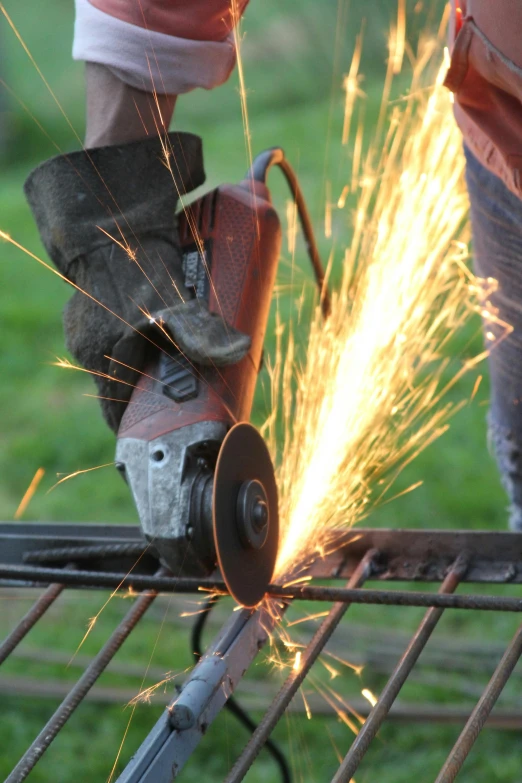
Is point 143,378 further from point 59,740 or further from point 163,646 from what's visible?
point 163,646

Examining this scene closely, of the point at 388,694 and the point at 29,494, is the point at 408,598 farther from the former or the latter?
the point at 29,494

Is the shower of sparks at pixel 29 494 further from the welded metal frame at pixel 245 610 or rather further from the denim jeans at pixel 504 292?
the denim jeans at pixel 504 292

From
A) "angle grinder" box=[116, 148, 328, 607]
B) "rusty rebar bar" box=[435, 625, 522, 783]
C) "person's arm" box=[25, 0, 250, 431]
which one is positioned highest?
"person's arm" box=[25, 0, 250, 431]

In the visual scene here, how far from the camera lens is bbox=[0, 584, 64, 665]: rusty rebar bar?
156 cm

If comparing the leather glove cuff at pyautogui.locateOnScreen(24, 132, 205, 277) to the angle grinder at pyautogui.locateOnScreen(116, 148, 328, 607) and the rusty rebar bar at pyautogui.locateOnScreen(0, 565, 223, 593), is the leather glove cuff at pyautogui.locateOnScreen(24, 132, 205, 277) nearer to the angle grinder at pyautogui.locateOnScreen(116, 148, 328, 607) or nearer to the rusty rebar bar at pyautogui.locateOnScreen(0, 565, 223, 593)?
the angle grinder at pyautogui.locateOnScreen(116, 148, 328, 607)

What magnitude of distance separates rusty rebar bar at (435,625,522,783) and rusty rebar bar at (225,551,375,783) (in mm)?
229

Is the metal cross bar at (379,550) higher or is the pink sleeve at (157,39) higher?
the pink sleeve at (157,39)

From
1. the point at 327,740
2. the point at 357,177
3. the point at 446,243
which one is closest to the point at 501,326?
the point at 446,243

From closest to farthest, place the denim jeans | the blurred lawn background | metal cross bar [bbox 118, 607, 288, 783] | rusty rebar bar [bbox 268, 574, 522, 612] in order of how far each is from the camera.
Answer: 1. metal cross bar [bbox 118, 607, 288, 783]
2. rusty rebar bar [bbox 268, 574, 522, 612]
3. the denim jeans
4. the blurred lawn background

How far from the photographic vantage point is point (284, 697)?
1.41m

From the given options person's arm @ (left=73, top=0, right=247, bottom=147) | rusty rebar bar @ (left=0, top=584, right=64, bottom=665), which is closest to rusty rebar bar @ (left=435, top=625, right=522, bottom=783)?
rusty rebar bar @ (left=0, top=584, right=64, bottom=665)

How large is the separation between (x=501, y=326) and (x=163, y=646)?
5.75 ft

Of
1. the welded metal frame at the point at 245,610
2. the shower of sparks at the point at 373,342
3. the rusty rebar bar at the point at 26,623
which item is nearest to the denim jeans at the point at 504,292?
the shower of sparks at the point at 373,342

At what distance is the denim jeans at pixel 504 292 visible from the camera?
1896 millimetres
